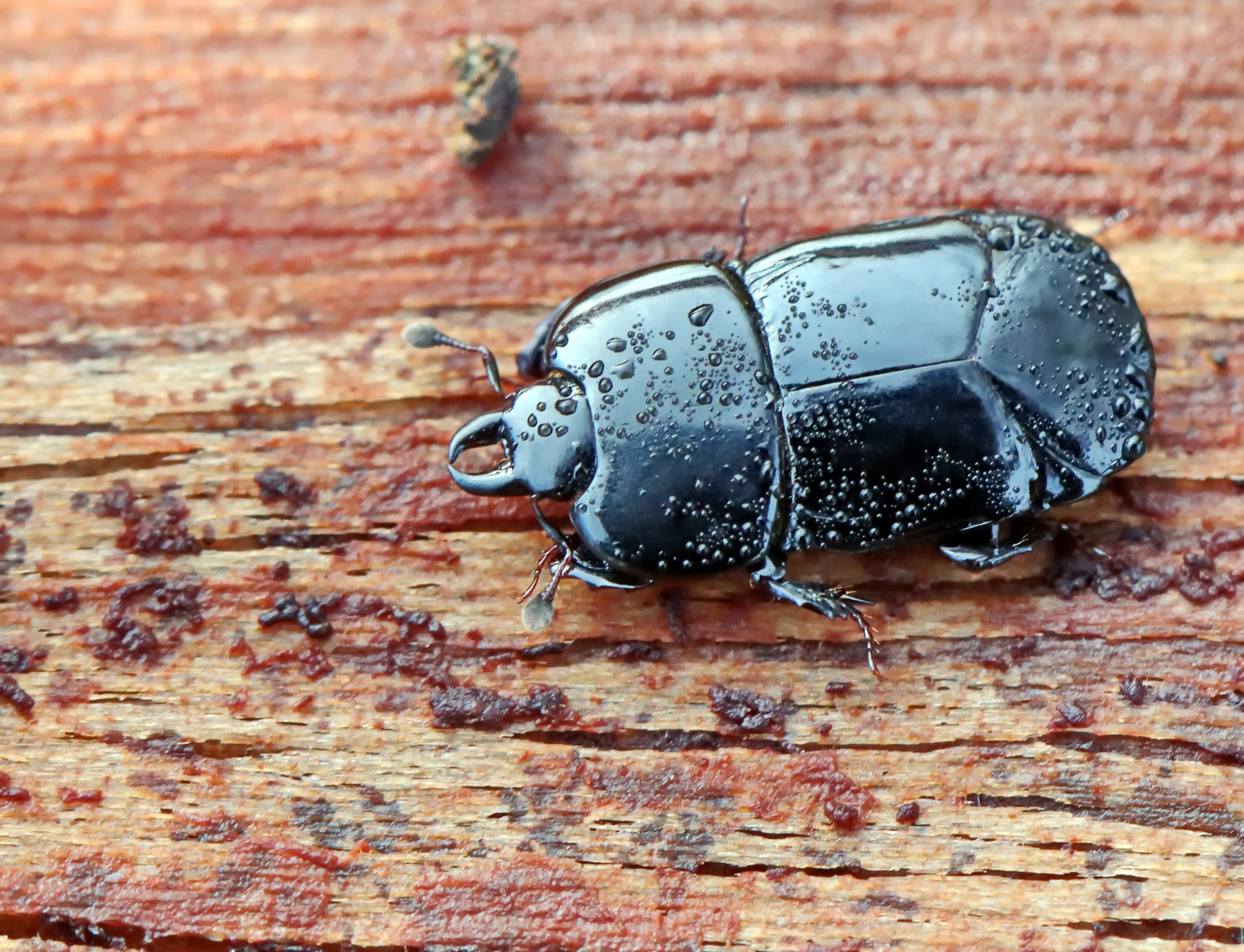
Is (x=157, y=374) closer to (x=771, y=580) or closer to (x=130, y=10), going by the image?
(x=130, y=10)

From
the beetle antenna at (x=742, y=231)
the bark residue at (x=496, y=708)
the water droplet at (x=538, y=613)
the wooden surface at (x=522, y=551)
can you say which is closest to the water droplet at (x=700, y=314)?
the beetle antenna at (x=742, y=231)

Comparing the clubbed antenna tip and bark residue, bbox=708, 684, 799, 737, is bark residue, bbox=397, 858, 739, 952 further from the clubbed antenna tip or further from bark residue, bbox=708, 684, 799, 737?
the clubbed antenna tip

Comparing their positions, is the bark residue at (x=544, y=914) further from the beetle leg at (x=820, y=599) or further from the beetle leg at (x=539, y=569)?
the beetle leg at (x=820, y=599)

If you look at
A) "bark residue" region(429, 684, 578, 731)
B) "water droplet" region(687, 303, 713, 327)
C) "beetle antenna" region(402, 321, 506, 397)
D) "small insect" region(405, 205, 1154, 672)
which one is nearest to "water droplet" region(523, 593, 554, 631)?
"small insect" region(405, 205, 1154, 672)

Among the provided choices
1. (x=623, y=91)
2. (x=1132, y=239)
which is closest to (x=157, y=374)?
(x=623, y=91)

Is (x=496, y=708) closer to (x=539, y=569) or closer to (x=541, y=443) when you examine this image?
(x=539, y=569)

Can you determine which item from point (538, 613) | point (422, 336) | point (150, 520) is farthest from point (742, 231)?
point (150, 520)
